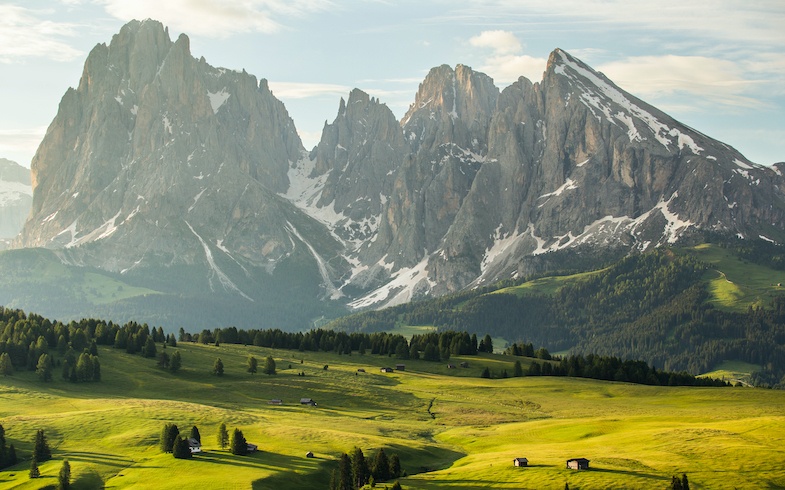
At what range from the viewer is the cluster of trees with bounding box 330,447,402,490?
11200 centimetres

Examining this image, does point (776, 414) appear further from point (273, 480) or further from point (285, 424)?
point (273, 480)

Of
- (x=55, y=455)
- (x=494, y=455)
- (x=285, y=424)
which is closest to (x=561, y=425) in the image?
(x=494, y=455)

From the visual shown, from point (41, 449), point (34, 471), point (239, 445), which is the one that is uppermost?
point (239, 445)

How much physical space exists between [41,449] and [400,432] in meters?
50.1

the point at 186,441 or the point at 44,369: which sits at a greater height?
the point at 44,369

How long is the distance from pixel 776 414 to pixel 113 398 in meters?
108

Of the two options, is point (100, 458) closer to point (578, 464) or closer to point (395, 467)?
point (395, 467)

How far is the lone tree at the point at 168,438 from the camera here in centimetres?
12588

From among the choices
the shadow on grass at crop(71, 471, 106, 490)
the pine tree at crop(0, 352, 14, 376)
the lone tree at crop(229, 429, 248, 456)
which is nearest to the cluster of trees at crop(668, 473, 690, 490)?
the lone tree at crop(229, 429, 248, 456)

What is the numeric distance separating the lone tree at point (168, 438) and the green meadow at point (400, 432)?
1.48 m

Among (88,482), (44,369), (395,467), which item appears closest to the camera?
(88,482)

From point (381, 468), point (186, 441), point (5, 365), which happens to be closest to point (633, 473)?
point (381, 468)

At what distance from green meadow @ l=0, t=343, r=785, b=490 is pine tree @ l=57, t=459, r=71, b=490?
4.18 feet

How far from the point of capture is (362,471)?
375 feet
